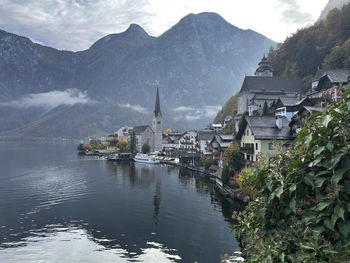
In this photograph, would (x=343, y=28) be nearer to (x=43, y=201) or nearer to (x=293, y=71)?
(x=293, y=71)

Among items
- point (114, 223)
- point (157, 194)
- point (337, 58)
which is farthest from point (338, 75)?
point (114, 223)

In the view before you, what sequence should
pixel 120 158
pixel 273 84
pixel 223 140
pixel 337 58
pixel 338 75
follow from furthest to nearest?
pixel 120 158, pixel 273 84, pixel 337 58, pixel 223 140, pixel 338 75

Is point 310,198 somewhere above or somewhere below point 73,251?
above

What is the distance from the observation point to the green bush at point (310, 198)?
6848 mm

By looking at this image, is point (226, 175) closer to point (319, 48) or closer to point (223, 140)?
point (223, 140)

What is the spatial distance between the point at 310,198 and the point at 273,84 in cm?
11634

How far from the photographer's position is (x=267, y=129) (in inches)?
2030

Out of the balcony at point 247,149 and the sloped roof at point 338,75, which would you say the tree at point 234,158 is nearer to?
the balcony at point 247,149

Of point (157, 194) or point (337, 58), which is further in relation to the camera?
point (337, 58)

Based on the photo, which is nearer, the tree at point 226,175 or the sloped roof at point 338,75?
the tree at point 226,175

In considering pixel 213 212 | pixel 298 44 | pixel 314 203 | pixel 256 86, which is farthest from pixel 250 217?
pixel 298 44

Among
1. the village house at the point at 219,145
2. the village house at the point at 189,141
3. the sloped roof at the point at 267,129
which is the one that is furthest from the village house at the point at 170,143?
the sloped roof at the point at 267,129

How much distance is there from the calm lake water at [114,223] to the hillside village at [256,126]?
465 inches

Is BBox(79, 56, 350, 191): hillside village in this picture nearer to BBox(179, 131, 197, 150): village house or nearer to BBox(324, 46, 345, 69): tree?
BBox(179, 131, 197, 150): village house
